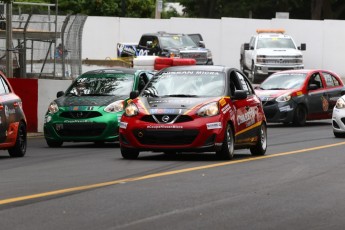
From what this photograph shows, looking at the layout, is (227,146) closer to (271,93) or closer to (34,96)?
(34,96)

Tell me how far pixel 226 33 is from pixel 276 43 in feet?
35.0

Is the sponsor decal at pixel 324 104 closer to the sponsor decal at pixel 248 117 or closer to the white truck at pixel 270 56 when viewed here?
the sponsor decal at pixel 248 117

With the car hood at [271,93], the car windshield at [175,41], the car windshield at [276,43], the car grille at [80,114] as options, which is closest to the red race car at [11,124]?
the car grille at [80,114]

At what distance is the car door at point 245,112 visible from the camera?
18.4m

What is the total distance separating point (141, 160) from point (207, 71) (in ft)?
6.82

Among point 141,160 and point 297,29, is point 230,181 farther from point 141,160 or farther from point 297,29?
point 297,29

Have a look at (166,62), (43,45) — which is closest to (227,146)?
(43,45)

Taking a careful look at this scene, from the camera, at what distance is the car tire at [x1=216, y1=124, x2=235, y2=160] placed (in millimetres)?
17562

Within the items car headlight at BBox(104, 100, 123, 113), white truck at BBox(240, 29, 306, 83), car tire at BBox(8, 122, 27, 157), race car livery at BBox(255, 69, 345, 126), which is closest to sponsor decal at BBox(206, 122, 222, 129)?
car tire at BBox(8, 122, 27, 157)

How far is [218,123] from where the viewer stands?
17.4 metres

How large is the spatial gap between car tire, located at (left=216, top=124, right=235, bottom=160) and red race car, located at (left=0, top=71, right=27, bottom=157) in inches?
136

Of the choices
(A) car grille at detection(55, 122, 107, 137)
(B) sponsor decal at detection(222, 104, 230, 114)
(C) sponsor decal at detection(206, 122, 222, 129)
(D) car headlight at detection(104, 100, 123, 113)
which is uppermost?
(B) sponsor decal at detection(222, 104, 230, 114)

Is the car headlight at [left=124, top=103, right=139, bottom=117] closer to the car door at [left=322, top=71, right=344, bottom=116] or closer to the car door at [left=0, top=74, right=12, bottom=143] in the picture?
the car door at [left=0, top=74, right=12, bottom=143]

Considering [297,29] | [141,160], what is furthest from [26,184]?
[297,29]
